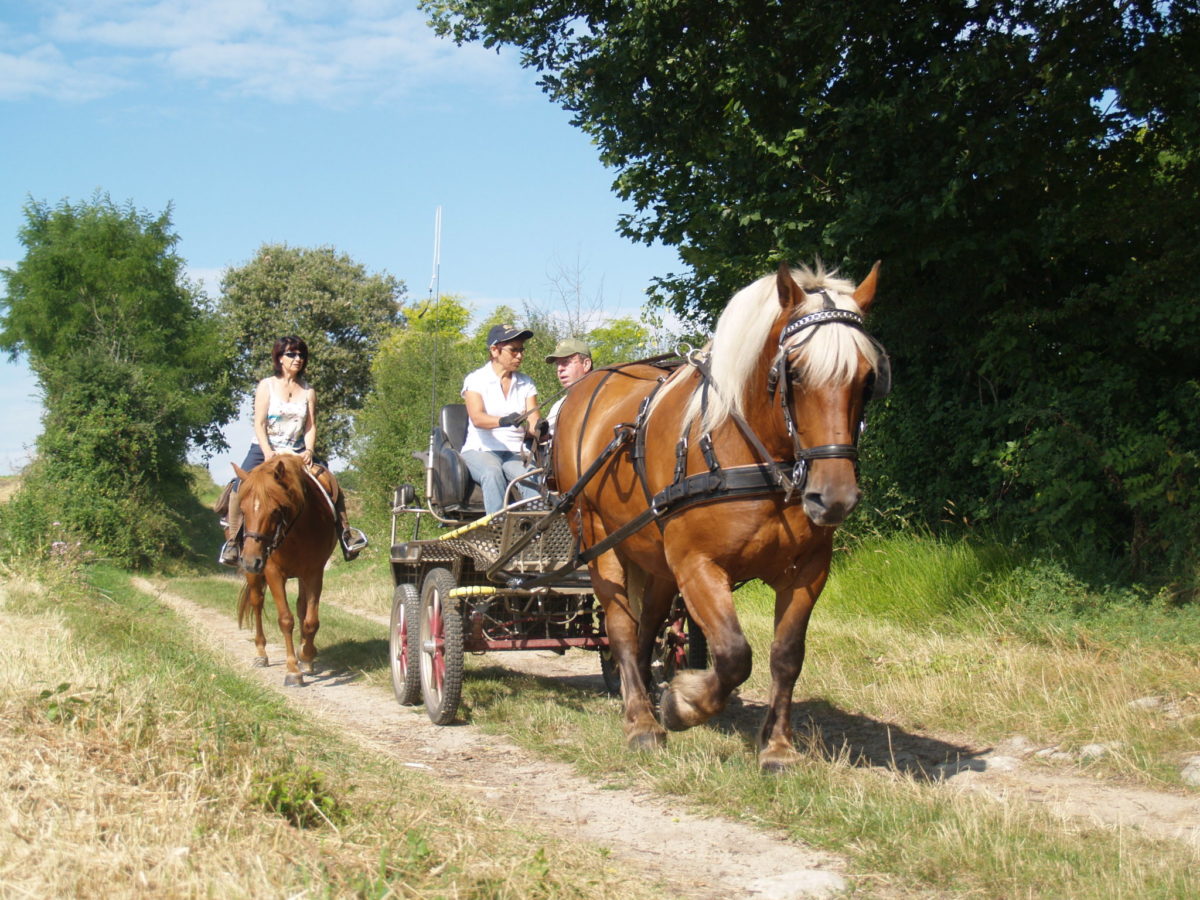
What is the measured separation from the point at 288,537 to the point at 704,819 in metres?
→ 5.63

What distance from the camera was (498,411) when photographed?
762 cm

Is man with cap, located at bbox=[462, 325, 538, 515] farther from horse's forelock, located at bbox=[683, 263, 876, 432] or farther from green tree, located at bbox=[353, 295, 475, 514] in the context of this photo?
green tree, located at bbox=[353, 295, 475, 514]

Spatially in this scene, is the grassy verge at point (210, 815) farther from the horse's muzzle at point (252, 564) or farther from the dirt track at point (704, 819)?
the horse's muzzle at point (252, 564)

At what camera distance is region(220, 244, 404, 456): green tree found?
44062mm

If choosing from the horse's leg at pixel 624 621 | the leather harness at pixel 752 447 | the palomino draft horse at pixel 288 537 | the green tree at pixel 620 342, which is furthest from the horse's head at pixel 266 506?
the green tree at pixel 620 342

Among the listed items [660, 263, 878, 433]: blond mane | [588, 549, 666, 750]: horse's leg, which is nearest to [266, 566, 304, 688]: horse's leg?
[588, 549, 666, 750]: horse's leg

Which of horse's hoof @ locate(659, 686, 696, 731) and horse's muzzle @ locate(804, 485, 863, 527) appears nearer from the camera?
horse's muzzle @ locate(804, 485, 863, 527)

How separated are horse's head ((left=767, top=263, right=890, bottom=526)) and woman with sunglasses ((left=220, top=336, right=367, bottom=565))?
5516 mm

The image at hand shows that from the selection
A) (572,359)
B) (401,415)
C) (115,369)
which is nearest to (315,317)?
(115,369)

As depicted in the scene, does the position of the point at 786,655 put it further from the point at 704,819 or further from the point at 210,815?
the point at 210,815

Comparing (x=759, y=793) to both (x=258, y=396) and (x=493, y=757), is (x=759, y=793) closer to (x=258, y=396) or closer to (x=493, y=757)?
(x=493, y=757)

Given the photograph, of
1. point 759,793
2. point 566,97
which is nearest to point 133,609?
point 566,97

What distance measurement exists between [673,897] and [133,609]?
1097cm

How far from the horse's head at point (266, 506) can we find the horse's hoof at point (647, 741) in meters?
4.12
